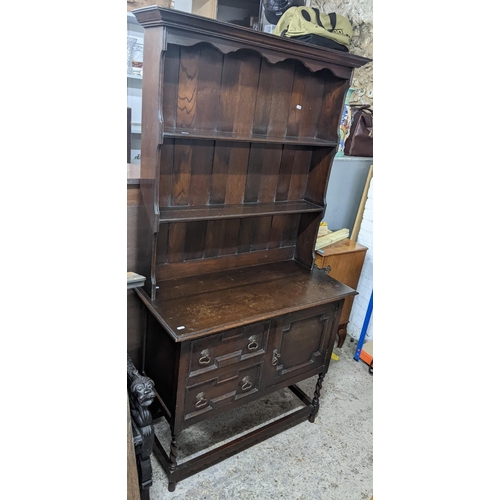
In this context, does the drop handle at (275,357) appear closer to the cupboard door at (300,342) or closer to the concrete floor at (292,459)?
the cupboard door at (300,342)

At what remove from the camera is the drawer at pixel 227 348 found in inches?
65.3

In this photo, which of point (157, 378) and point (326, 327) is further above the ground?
point (326, 327)

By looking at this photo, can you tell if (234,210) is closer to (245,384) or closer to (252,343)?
(252,343)

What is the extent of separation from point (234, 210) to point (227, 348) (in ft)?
2.12

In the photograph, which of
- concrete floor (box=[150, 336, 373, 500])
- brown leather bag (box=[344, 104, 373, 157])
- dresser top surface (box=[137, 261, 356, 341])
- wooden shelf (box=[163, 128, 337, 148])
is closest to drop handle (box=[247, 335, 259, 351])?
dresser top surface (box=[137, 261, 356, 341])

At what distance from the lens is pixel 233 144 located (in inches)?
75.0

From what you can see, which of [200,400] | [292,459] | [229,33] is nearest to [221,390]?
[200,400]

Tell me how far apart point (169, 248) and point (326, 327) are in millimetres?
921

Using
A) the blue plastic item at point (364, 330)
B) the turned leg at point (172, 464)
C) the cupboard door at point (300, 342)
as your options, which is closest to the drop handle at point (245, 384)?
the cupboard door at point (300, 342)

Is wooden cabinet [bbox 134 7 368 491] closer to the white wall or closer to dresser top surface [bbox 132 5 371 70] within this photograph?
dresser top surface [bbox 132 5 371 70]

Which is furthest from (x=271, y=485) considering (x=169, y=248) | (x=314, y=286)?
(x=169, y=248)

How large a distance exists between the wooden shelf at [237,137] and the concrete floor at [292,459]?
60.0 inches
